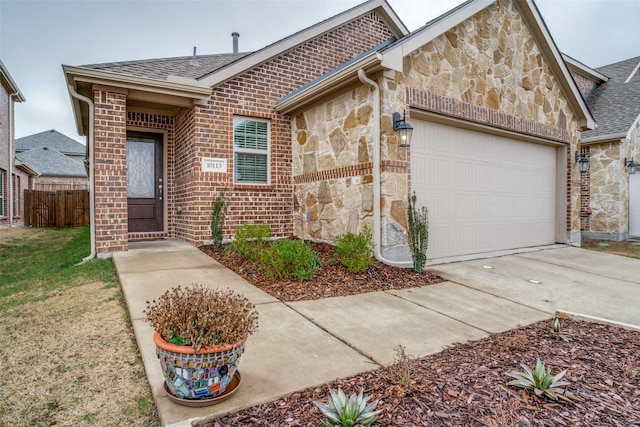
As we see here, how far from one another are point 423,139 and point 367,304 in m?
3.38

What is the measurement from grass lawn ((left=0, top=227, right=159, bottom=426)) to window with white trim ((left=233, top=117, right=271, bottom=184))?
3304 mm

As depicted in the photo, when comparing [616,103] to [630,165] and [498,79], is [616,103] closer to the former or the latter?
[630,165]

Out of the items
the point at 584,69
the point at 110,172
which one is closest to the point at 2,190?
the point at 110,172

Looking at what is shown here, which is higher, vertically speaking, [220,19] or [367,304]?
[220,19]

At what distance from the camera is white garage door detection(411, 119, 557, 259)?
6.29 metres

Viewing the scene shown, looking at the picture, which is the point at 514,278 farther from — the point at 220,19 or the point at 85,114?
the point at 220,19

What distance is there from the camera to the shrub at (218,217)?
6764mm

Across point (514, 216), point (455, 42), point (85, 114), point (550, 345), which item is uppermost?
point (455, 42)

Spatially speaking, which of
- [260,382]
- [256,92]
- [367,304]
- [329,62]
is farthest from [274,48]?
[260,382]

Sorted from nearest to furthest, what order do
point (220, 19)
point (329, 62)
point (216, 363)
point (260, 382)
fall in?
point (216, 363), point (260, 382), point (329, 62), point (220, 19)

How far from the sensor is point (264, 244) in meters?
6.29

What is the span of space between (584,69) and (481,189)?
10.4 meters

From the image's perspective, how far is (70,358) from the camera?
262 centimetres

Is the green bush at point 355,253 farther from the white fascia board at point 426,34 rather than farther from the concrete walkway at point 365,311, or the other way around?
the white fascia board at point 426,34
